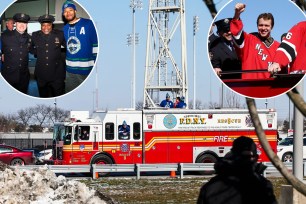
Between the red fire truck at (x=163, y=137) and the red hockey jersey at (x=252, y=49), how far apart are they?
24869mm

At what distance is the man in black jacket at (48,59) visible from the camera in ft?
19.0

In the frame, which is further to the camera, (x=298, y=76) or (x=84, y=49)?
(x=84, y=49)

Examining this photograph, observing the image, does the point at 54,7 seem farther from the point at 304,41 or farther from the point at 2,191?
the point at 2,191

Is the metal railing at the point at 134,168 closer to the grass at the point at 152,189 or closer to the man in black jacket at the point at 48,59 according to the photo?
the grass at the point at 152,189

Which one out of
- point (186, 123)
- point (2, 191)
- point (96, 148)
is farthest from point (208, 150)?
point (2, 191)

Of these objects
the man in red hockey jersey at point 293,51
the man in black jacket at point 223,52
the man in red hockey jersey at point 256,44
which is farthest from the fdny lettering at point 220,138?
the man in red hockey jersey at point 293,51

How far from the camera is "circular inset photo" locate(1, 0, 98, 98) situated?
579 centimetres

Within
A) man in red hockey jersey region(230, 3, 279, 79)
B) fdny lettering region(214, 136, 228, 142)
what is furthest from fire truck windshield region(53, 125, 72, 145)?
man in red hockey jersey region(230, 3, 279, 79)

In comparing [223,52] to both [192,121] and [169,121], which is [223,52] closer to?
[169,121]

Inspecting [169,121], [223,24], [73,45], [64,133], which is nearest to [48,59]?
[73,45]

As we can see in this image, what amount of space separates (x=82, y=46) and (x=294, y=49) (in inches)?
72.5

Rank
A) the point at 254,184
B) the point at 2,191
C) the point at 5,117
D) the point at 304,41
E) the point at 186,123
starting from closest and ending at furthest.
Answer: the point at 304,41 < the point at 254,184 < the point at 2,191 < the point at 186,123 < the point at 5,117

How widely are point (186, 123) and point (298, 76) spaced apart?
25103 millimetres

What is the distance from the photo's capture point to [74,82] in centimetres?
590
